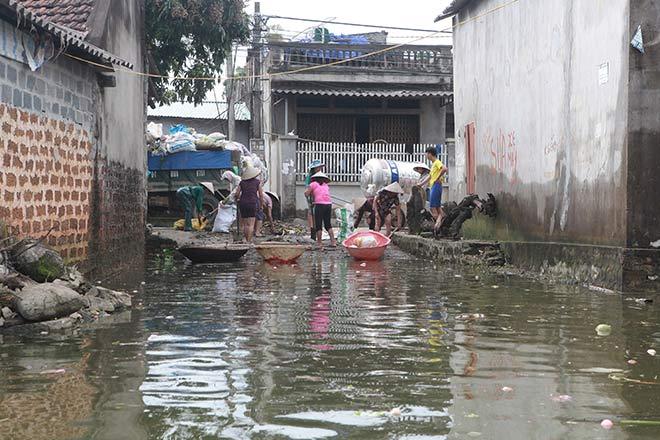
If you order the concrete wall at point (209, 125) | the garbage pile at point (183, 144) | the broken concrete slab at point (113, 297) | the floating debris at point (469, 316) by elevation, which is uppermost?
the concrete wall at point (209, 125)

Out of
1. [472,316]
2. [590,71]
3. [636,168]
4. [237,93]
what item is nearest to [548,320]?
[472,316]

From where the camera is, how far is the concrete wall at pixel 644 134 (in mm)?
9164

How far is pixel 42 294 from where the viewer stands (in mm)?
6980

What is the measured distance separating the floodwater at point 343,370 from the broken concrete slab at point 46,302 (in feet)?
1.21

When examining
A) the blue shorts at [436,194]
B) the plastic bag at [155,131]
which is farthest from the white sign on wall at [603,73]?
the plastic bag at [155,131]

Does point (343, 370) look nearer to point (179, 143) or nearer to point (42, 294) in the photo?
point (42, 294)

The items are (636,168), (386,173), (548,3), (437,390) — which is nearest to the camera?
(437,390)

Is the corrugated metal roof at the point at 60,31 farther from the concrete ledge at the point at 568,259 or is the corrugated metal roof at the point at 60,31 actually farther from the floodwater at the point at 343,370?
the concrete ledge at the point at 568,259

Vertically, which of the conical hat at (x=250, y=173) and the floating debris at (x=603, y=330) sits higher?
the conical hat at (x=250, y=173)

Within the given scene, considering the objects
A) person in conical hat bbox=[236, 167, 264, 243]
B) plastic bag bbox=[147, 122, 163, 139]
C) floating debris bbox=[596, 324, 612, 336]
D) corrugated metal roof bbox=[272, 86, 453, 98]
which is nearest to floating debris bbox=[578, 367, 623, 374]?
floating debris bbox=[596, 324, 612, 336]

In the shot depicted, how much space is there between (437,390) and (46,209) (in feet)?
19.8

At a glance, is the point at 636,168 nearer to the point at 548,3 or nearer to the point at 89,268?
the point at 548,3

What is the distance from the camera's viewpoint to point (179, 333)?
6.72 m

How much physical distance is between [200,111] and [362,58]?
9.62 metres
